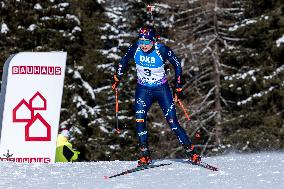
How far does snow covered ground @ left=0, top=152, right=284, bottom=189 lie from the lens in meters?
9.62

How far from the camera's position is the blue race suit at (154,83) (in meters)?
11.0

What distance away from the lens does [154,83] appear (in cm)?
1114

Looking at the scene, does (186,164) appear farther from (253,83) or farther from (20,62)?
(253,83)

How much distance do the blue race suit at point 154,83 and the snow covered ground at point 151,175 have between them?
63 cm

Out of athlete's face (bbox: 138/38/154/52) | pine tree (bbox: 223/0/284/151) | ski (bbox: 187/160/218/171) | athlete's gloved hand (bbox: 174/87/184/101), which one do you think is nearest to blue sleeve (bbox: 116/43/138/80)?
athlete's face (bbox: 138/38/154/52)

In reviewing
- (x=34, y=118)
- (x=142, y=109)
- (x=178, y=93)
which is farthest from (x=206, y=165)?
(x=34, y=118)

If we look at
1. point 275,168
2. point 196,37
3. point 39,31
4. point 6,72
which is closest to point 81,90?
point 39,31

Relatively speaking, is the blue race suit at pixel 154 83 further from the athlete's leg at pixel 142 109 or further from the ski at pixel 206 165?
the ski at pixel 206 165

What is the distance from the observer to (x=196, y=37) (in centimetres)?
3550

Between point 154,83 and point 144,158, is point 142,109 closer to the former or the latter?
point 154,83

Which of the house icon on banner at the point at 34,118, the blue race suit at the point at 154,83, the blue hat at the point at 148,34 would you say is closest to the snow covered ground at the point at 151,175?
the blue race suit at the point at 154,83

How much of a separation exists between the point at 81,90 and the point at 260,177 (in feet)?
Answer: 83.8

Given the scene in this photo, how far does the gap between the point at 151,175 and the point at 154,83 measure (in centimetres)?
142

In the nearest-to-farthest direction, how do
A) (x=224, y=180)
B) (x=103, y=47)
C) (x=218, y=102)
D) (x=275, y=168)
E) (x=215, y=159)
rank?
(x=224, y=180) < (x=275, y=168) < (x=215, y=159) < (x=218, y=102) < (x=103, y=47)
